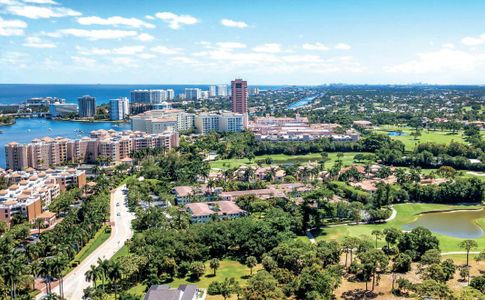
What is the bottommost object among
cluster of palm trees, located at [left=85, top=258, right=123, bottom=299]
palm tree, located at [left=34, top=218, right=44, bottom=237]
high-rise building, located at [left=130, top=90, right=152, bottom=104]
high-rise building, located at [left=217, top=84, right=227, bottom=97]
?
palm tree, located at [left=34, top=218, right=44, bottom=237]

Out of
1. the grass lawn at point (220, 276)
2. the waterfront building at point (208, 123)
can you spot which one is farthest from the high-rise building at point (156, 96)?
the grass lawn at point (220, 276)

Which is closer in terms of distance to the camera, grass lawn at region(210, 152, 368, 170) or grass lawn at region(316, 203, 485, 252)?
grass lawn at region(316, 203, 485, 252)

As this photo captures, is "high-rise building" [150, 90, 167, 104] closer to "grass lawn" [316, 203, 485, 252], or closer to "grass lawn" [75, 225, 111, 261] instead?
"grass lawn" [75, 225, 111, 261]

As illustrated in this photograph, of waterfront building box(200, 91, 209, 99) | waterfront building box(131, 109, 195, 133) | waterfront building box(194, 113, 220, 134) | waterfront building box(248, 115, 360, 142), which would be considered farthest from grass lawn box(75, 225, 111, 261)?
waterfront building box(200, 91, 209, 99)

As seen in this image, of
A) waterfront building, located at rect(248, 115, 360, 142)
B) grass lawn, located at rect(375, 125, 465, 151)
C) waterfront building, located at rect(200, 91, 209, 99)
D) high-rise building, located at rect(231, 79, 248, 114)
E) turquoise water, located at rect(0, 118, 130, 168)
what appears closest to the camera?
grass lawn, located at rect(375, 125, 465, 151)

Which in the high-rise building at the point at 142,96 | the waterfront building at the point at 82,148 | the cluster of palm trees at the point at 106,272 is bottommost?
the cluster of palm trees at the point at 106,272

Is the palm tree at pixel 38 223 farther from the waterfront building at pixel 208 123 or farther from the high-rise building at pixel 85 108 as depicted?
the high-rise building at pixel 85 108

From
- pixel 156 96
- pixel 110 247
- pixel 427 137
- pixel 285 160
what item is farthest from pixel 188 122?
pixel 110 247
